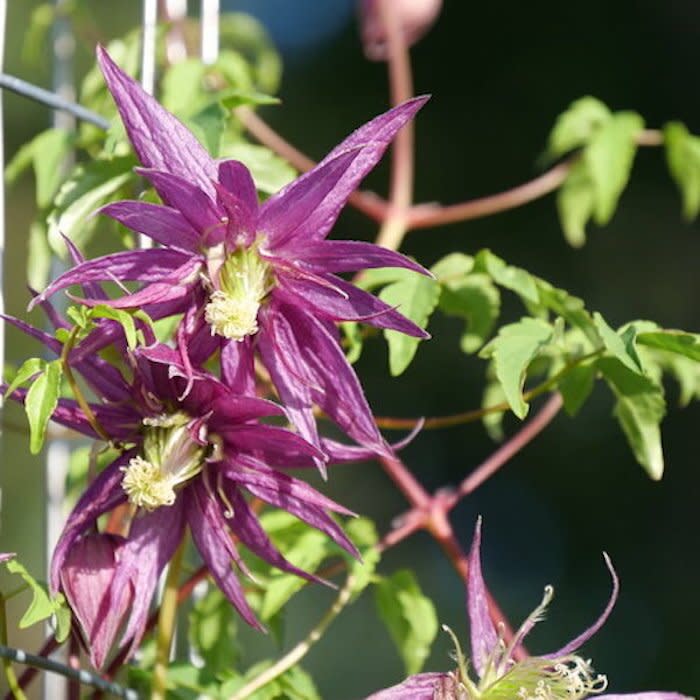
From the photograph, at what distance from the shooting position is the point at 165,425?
0.59 m

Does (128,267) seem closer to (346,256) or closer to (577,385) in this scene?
(346,256)

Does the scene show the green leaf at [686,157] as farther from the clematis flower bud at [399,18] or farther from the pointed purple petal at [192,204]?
the pointed purple petal at [192,204]

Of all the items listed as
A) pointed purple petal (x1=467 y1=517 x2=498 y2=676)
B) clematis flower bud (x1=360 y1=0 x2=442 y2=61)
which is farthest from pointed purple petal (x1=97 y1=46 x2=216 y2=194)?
clematis flower bud (x1=360 y1=0 x2=442 y2=61)

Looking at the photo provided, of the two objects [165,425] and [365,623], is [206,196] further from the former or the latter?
[365,623]

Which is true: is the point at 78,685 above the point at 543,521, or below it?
above

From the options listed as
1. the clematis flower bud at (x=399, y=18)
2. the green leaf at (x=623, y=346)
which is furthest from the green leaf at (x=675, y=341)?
the clematis flower bud at (x=399, y=18)

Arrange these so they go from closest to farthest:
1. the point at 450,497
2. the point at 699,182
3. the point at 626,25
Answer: the point at 450,497 < the point at 699,182 < the point at 626,25

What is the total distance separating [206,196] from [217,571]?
0.53ft

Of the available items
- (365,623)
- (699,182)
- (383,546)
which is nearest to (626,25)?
(365,623)

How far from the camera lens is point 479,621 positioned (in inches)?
24.5

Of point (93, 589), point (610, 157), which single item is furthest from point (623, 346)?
point (610, 157)

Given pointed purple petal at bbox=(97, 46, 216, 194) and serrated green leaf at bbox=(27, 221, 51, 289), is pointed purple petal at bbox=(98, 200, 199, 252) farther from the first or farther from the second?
serrated green leaf at bbox=(27, 221, 51, 289)

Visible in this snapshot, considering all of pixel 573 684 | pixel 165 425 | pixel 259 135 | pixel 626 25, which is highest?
pixel 626 25

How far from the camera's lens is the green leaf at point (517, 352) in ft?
1.96
